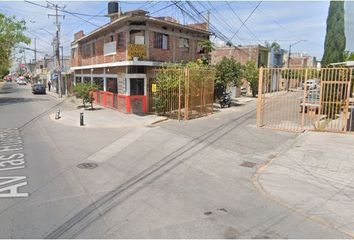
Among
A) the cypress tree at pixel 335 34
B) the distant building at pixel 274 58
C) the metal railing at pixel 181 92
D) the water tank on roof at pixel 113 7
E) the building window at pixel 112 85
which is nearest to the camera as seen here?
the metal railing at pixel 181 92

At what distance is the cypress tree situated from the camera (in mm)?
23141

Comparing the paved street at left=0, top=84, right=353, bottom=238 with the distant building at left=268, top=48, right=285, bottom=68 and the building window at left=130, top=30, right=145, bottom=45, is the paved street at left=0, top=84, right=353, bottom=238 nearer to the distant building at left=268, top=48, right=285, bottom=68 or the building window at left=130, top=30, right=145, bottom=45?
the building window at left=130, top=30, right=145, bottom=45

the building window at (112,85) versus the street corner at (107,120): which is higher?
the building window at (112,85)

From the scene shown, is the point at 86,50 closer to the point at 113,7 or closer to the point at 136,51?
the point at 113,7

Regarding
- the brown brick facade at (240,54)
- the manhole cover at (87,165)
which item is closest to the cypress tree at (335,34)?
the brown brick facade at (240,54)

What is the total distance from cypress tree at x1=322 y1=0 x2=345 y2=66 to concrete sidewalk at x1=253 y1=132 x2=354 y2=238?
A: 43.8 feet

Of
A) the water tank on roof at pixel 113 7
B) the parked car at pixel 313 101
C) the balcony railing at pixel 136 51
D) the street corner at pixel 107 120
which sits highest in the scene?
the water tank on roof at pixel 113 7

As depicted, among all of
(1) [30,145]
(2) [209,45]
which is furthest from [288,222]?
(2) [209,45]

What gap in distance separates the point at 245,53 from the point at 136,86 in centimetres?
2408

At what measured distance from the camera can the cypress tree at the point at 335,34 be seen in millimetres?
23141

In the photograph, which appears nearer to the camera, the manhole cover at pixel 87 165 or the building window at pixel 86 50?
the manhole cover at pixel 87 165

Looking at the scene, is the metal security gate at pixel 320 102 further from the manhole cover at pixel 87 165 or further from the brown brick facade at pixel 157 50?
the manhole cover at pixel 87 165

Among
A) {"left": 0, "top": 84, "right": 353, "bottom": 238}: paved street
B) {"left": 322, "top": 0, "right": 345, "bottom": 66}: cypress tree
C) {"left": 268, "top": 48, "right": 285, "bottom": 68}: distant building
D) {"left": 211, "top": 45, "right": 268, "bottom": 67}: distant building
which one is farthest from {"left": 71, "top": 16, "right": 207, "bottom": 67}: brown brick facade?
{"left": 268, "top": 48, "right": 285, "bottom": 68}: distant building

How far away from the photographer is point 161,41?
860 inches
